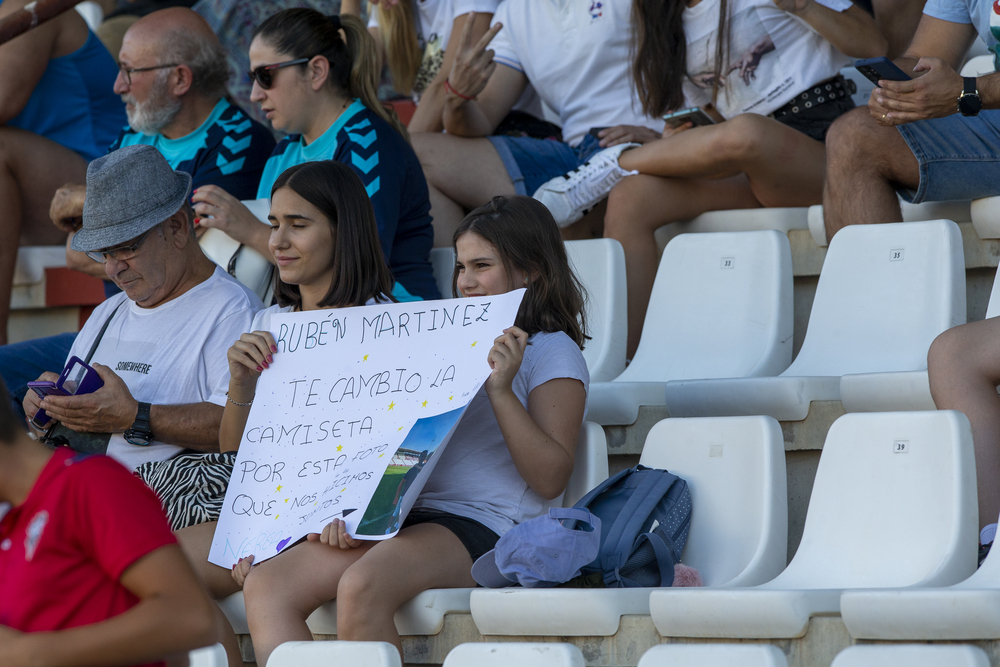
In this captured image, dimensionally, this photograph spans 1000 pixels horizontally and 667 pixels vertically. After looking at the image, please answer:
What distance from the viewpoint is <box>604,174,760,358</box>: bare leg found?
3639 millimetres

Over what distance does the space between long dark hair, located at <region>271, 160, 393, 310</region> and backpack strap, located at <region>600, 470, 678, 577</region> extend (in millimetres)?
803

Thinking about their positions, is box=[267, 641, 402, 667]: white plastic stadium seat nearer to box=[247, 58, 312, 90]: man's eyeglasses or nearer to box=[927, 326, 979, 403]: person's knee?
box=[927, 326, 979, 403]: person's knee

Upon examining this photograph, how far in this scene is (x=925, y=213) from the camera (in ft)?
11.4

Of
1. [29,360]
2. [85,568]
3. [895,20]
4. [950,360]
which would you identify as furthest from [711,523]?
[895,20]

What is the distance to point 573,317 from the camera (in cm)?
273

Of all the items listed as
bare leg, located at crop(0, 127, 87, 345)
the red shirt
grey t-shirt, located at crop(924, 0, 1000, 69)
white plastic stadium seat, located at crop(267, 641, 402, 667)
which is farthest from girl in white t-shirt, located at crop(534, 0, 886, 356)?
the red shirt

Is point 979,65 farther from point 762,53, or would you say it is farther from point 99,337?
point 99,337

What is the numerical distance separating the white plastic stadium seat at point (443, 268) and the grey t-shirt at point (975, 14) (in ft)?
4.93

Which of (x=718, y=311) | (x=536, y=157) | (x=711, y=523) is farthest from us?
(x=536, y=157)

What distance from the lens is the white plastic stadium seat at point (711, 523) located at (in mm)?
2201

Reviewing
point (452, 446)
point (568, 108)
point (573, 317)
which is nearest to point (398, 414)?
point (452, 446)

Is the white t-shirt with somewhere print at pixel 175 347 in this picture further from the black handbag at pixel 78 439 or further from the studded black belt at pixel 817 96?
the studded black belt at pixel 817 96

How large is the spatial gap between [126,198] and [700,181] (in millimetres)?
1618

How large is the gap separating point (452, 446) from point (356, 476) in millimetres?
236
